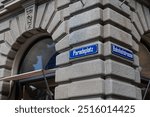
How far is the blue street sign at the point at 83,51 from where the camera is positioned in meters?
9.19

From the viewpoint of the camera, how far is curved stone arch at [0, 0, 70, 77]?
419 inches

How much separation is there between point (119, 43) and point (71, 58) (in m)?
1.53

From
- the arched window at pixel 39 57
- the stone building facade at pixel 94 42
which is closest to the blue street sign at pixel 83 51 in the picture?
the stone building facade at pixel 94 42

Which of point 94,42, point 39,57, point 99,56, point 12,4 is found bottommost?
point 99,56

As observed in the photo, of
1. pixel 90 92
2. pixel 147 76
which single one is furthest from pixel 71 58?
pixel 147 76

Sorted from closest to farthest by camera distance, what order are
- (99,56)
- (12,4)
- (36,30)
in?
(99,56), (36,30), (12,4)

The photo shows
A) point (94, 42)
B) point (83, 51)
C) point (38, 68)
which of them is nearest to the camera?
point (94, 42)

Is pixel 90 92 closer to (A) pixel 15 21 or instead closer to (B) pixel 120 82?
(B) pixel 120 82

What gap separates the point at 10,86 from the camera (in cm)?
1237

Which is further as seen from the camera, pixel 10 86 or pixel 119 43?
pixel 10 86

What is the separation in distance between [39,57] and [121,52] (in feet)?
12.8

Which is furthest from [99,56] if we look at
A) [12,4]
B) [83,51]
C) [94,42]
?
[12,4]

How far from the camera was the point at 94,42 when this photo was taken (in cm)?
930

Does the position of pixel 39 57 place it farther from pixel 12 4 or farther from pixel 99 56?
pixel 99 56
